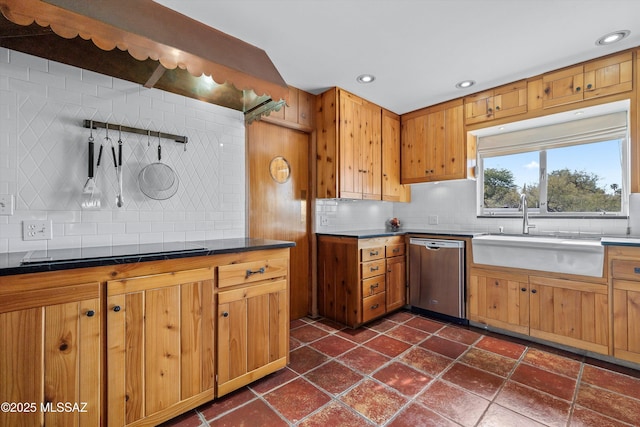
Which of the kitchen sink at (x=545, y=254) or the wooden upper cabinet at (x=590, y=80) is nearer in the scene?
the kitchen sink at (x=545, y=254)

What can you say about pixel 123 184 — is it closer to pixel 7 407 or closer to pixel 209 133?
pixel 209 133

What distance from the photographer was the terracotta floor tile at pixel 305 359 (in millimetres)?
2137

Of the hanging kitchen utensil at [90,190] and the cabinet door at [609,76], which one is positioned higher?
the cabinet door at [609,76]

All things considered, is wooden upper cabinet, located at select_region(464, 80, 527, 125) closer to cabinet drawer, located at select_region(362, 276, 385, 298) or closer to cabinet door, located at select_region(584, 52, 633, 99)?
cabinet door, located at select_region(584, 52, 633, 99)

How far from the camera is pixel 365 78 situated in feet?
9.18

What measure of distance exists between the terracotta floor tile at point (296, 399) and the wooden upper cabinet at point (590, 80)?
3.11 meters

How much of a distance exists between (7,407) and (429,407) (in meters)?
1.98

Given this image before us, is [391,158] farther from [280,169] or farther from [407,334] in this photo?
[407,334]

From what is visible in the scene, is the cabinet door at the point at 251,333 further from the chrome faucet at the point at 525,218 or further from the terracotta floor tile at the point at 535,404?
the chrome faucet at the point at 525,218

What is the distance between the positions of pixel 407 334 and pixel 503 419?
1153 mm

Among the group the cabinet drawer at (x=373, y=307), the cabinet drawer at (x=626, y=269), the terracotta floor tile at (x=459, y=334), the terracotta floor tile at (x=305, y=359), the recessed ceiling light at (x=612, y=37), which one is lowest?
the terracotta floor tile at (x=459, y=334)

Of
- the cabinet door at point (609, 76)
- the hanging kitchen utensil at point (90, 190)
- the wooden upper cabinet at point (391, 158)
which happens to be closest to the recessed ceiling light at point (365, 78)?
the wooden upper cabinet at point (391, 158)

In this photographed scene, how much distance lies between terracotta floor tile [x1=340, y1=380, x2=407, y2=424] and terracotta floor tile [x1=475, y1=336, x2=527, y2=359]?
1.11 m

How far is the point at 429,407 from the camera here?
1680 mm
